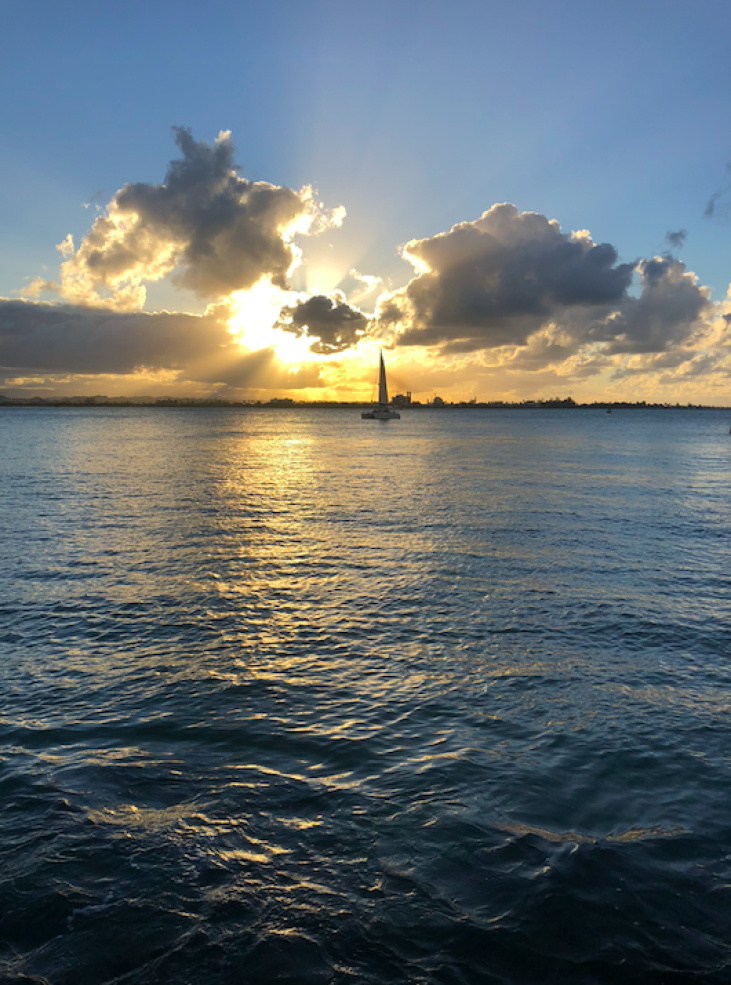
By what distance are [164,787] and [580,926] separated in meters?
6.90

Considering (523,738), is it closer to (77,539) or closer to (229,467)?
(77,539)

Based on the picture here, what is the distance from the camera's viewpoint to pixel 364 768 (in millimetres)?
11586

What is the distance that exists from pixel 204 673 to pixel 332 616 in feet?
18.4

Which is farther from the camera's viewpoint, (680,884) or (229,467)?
(229,467)

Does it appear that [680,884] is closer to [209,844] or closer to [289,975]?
[289,975]

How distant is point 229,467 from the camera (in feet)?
254

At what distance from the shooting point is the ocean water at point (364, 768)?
7.64 meters

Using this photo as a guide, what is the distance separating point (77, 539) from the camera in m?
32.6

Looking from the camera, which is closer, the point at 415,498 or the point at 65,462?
the point at 415,498

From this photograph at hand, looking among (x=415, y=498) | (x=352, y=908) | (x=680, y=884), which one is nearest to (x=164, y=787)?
(x=352, y=908)

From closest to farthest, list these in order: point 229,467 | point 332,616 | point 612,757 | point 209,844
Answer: point 209,844
point 612,757
point 332,616
point 229,467

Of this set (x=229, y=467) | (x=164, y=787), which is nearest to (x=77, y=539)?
(x=164, y=787)

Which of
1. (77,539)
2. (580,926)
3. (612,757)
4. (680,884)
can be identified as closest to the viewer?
(580,926)

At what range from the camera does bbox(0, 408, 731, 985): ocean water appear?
764 cm
